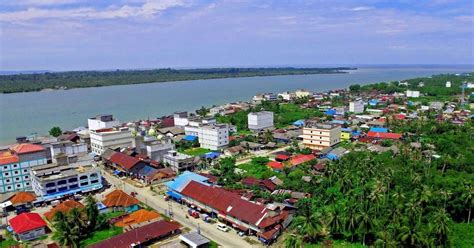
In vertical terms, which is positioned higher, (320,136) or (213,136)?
(213,136)

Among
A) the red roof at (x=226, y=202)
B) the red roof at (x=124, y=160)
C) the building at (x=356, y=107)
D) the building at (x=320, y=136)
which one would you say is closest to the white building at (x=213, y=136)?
the building at (x=320, y=136)

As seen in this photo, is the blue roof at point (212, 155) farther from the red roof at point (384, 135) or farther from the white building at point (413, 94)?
the white building at point (413, 94)

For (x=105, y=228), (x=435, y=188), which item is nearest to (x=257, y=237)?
(x=105, y=228)

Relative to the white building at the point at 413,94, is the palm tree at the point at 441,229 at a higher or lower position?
lower

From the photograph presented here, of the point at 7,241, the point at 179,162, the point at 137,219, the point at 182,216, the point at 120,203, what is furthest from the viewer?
the point at 179,162

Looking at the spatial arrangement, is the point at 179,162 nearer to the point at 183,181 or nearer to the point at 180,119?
the point at 183,181

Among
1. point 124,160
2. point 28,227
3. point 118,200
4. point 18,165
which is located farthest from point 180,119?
point 28,227
